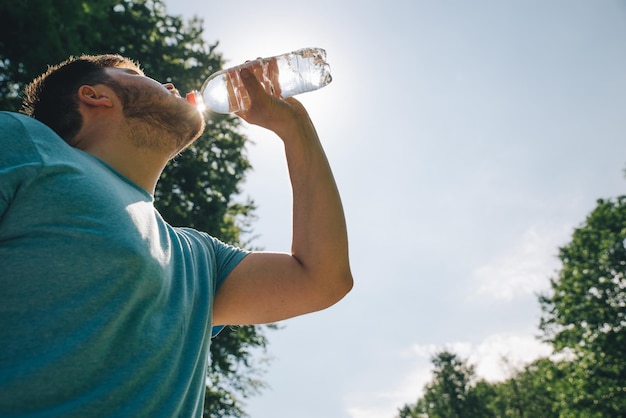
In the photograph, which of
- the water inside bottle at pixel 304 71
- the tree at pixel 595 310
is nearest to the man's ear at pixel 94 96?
the water inside bottle at pixel 304 71

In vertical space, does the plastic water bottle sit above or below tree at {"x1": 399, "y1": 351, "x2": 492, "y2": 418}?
below

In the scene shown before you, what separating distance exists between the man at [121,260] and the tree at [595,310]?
75.8 feet

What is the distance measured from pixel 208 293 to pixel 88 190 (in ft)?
2.06

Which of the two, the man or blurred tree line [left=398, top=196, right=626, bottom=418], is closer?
the man

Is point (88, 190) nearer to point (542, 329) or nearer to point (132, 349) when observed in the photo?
point (132, 349)

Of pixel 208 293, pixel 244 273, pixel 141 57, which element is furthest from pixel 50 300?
pixel 141 57

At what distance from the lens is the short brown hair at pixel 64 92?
6.45 feet

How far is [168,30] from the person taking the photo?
37.3 ft

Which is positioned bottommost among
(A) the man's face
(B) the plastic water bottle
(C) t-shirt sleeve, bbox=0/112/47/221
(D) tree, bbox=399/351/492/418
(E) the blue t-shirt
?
(E) the blue t-shirt

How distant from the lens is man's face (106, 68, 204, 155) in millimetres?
1975

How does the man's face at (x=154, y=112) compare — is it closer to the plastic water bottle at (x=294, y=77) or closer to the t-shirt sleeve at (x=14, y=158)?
the t-shirt sleeve at (x=14, y=158)

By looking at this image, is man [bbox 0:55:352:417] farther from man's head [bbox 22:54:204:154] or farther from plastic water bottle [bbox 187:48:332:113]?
plastic water bottle [bbox 187:48:332:113]

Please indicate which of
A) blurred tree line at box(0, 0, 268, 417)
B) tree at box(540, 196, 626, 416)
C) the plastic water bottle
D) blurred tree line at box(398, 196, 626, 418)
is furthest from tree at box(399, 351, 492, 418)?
the plastic water bottle

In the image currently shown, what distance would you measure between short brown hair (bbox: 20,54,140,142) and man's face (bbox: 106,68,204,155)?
0.38 ft
